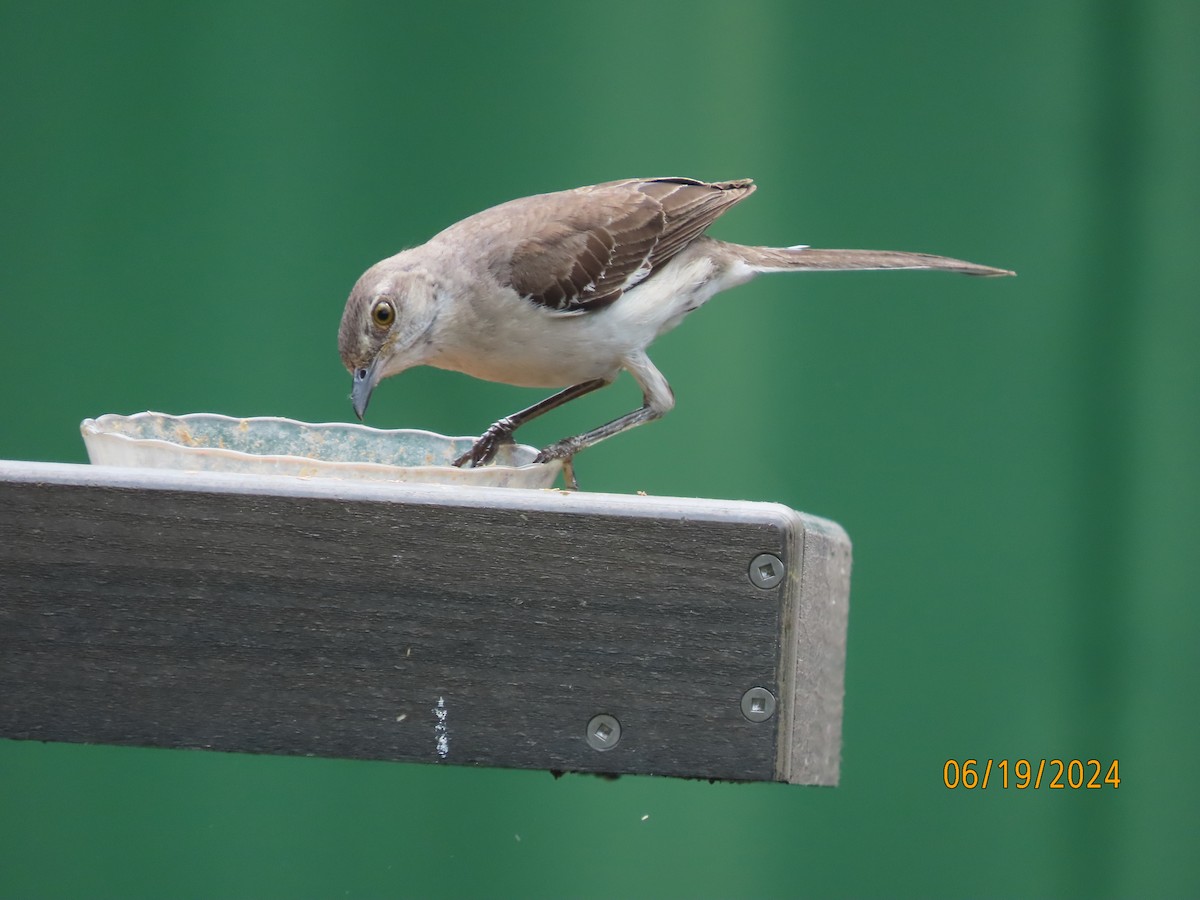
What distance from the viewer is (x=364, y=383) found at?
2.85 metres

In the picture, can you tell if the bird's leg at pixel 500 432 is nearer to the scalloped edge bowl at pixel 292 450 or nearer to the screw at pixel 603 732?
the scalloped edge bowl at pixel 292 450

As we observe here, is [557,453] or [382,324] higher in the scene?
[382,324]

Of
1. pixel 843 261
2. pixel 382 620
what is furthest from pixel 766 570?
pixel 843 261

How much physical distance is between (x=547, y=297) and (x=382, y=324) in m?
0.40

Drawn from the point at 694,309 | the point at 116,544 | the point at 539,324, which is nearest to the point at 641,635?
the point at 116,544

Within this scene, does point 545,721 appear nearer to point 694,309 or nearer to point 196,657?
point 196,657

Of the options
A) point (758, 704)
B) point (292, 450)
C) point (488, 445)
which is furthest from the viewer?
point (488, 445)

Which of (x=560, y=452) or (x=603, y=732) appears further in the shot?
Answer: (x=560, y=452)

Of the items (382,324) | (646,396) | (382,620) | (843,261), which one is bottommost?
(382,620)

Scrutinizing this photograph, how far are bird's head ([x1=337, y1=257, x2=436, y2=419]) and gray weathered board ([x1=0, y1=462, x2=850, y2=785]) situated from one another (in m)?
1.10

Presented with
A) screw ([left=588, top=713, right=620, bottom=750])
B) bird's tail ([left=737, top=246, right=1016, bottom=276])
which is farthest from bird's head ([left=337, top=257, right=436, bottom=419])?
screw ([left=588, top=713, right=620, bottom=750])

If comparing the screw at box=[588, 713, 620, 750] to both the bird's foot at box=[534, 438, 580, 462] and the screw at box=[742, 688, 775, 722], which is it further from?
the bird's foot at box=[534, 438, 580, 462]

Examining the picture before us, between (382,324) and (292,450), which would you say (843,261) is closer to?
(382,324)

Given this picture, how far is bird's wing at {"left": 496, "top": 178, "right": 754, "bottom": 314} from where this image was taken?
3000 mm
